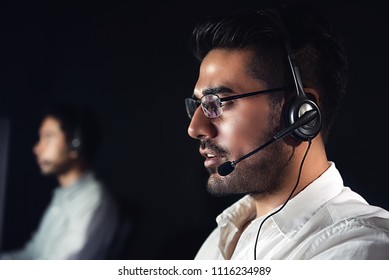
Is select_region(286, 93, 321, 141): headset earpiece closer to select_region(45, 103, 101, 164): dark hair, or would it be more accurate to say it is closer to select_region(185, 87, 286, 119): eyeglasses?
select_region(185, 87, 286, 119): eyeglasses

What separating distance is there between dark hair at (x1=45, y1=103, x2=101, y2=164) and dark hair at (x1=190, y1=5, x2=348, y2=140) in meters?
0.38

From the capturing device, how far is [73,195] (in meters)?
1.29

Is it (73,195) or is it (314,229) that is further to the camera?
(73,195)

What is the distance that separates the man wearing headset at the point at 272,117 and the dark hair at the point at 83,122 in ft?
0.94

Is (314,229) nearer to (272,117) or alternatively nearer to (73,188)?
(272,117)

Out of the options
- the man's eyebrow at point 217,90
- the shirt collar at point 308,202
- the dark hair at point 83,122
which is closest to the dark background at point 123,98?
the dark hair at point 83,122

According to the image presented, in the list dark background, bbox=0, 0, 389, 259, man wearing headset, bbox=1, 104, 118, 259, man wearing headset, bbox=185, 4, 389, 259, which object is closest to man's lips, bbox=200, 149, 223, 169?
man wearing headset, bbox=185, 4, 389, 259

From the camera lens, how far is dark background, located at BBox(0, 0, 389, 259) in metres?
1.28

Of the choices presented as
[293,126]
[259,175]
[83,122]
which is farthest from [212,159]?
[83,122]

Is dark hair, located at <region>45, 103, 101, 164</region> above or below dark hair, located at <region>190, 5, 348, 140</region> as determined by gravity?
below

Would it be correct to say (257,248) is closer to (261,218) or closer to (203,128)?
Answer: (261,218)

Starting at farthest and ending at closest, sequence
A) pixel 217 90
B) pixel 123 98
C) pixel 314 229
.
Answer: pixel 123 98 → pixel 217 90 → pixel 314 229

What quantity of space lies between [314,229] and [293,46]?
39cm

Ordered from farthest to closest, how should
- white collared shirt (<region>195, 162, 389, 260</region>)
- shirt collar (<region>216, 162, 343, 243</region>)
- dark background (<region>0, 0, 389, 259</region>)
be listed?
dark background (<region>0, 0, 389, 259</region>), shirt collar (<region>216, 162, 343, 243</region>), white collared shirt (<region>195, 162, 389, 260</region>)
